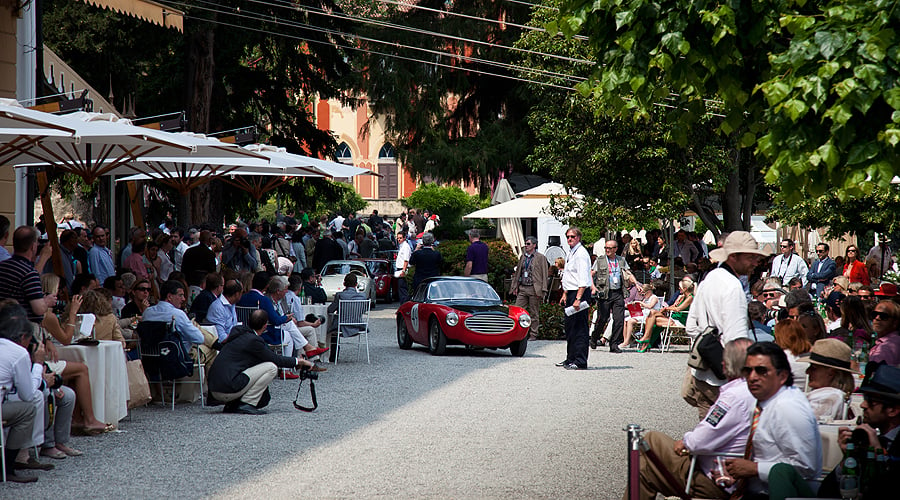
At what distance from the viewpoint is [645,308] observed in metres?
20.1

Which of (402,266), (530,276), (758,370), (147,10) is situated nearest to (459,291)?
(530,276)

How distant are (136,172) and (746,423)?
584 inches

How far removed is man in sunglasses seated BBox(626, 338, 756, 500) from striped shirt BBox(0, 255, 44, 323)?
5647 millimetres

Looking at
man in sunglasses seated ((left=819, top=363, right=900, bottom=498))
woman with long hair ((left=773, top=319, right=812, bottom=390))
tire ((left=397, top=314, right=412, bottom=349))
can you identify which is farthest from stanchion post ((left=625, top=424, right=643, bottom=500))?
tire ((left=397, top=314, right=412, bottom=349))

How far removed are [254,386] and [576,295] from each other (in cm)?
562

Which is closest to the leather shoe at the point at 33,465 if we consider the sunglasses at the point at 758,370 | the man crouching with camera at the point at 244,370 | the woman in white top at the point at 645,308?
the man crouching with camera at the point at 244,370

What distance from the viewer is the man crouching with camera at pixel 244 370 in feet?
37.4

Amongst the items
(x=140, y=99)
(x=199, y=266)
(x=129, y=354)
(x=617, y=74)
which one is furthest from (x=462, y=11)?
(x=617, y=74)

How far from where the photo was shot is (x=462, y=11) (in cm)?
3716

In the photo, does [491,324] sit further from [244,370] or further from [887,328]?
[887,328]

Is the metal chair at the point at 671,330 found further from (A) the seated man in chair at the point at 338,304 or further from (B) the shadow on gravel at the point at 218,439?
(A) the seated man in chair at the point at 338,304

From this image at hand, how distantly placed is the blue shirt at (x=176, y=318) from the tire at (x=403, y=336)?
7692 mm

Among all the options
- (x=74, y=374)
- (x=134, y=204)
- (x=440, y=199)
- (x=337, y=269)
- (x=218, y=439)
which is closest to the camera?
(x=74, y=374)

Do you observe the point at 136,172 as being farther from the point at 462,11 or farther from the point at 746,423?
the point at 462,11
